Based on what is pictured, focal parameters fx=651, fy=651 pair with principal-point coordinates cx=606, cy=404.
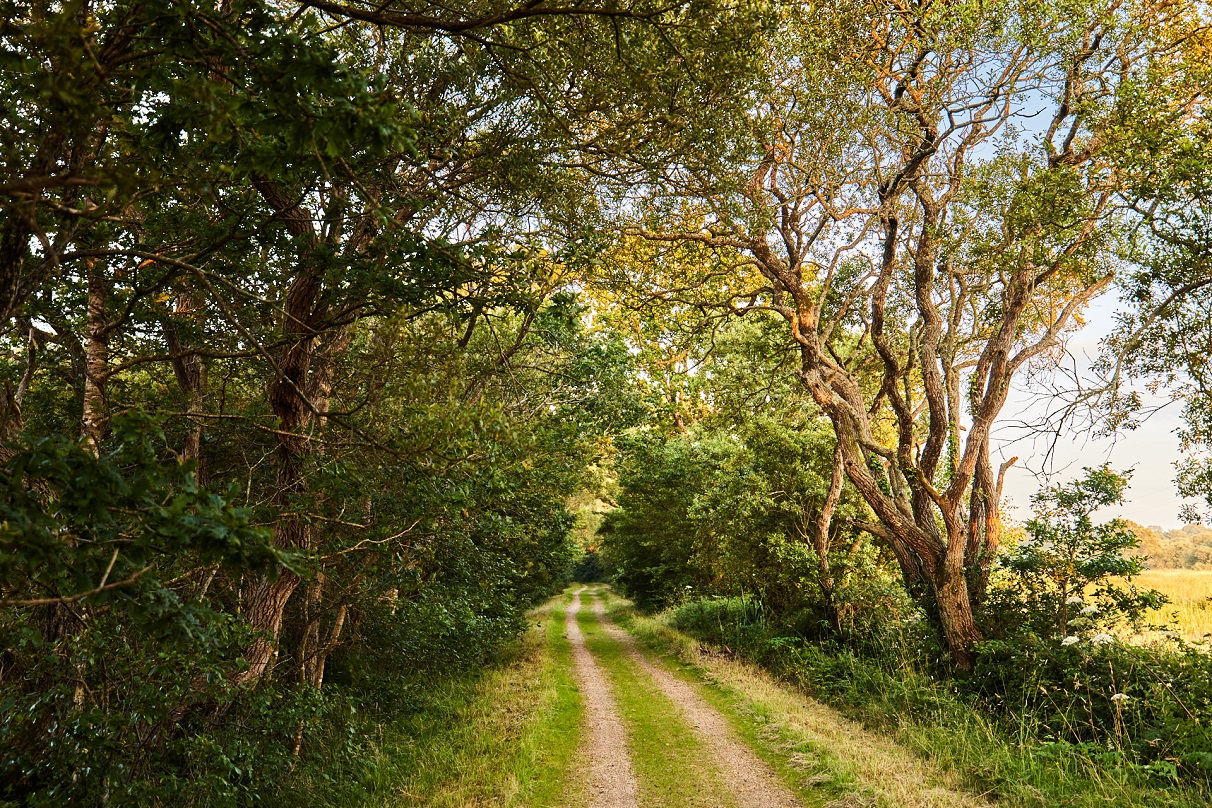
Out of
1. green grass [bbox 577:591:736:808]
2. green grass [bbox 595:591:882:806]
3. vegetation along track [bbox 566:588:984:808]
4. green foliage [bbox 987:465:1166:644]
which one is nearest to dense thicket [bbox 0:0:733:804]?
vegetation along track [bbox 566:588:984:808]

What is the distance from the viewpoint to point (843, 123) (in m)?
10.4

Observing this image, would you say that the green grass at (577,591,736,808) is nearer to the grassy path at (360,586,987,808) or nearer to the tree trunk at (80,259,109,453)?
the grassy path at (360,586,987,808)

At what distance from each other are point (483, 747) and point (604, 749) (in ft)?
5.75

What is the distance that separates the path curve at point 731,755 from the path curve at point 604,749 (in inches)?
45.5

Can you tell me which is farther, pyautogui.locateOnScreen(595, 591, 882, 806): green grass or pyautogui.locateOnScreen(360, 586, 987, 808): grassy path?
pyautogui.locateOnScreen(360, 586, 987, 808): grassy path

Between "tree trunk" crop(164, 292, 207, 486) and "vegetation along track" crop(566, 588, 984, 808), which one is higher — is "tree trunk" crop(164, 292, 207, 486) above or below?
above

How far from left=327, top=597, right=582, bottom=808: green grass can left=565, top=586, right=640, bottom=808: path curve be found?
25cm

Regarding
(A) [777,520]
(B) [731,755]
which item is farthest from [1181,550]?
(B) [731,755]

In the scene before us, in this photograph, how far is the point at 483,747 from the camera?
943 cm

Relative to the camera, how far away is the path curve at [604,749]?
300 inches

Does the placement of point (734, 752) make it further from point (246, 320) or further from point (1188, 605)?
point (1188, 605)

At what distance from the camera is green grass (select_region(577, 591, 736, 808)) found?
7532 mm

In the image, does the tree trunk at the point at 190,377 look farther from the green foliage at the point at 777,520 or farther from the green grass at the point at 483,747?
the green foliage at the point at 777,520

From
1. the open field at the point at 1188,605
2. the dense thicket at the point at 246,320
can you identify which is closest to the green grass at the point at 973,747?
the open field at the point at 1188,605
